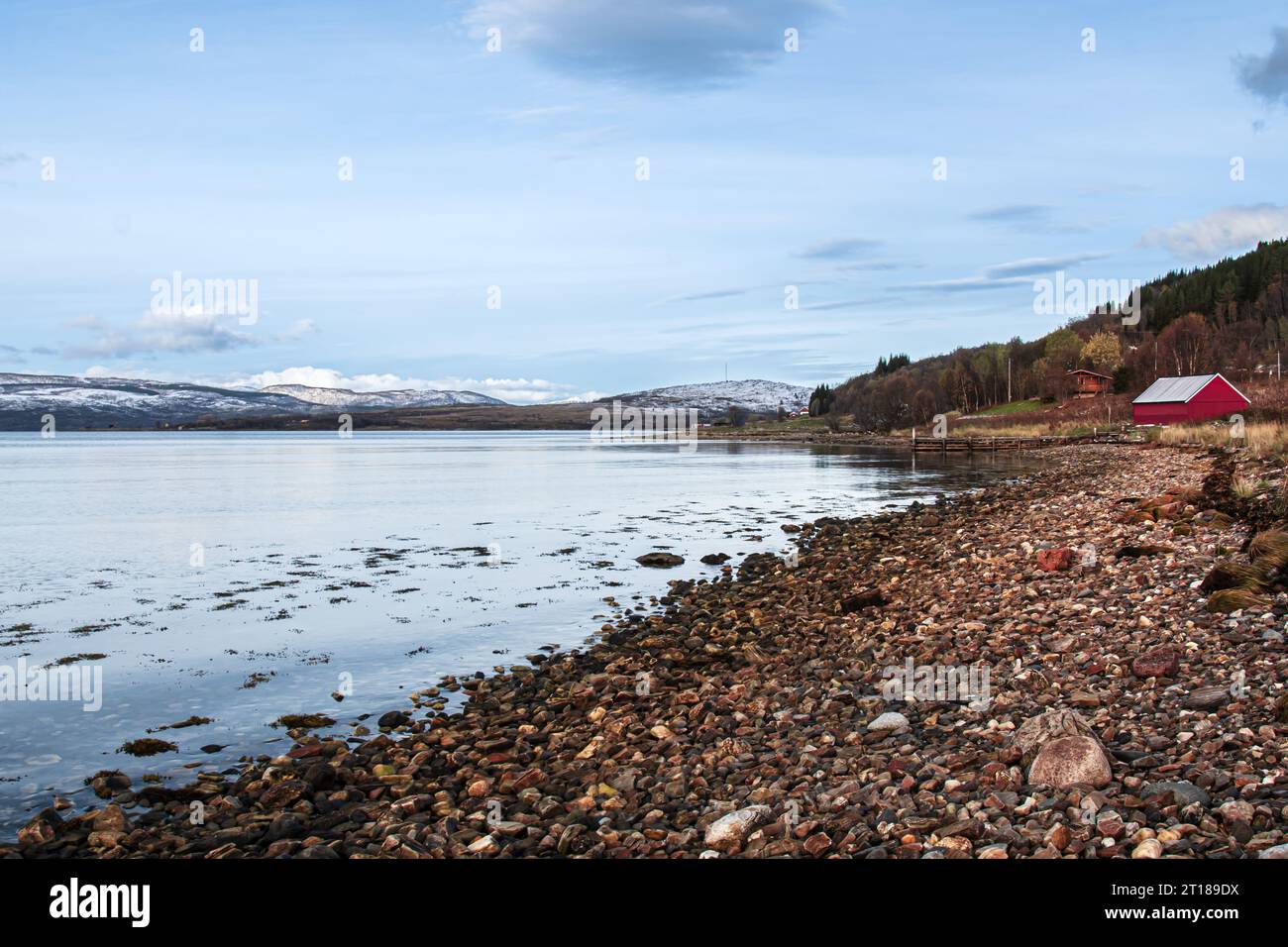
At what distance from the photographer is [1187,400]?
82.7 meters

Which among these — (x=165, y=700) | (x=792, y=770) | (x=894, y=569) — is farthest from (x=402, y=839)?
(x=894, y=569)

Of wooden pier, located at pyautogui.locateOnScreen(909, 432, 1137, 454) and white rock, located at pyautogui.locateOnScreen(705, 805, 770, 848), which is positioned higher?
wooden pier, located at pyautogui.locateOnScreen(909, 432, 1137, 454)

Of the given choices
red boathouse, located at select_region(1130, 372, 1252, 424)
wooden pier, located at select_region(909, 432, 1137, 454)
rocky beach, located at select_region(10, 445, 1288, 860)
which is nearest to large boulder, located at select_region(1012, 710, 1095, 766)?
rocky beach, located at select_region(10, 445, 1288, 860)

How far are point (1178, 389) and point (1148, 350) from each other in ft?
198

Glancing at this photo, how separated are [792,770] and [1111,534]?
12.6 metres

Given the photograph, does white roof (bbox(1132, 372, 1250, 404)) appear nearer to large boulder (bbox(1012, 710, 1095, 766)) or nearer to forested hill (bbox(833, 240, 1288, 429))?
forested hill (bbox(833, 240, 1288, 429))

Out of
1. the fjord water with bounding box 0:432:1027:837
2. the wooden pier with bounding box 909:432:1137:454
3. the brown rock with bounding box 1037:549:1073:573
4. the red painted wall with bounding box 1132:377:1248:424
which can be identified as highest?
the red painted wall with bounding box 1132:377:1248:424

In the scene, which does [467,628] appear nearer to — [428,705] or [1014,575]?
[428,705]

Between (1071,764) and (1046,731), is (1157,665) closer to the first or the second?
(1046,731)

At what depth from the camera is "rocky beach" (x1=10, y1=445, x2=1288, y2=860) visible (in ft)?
20.9

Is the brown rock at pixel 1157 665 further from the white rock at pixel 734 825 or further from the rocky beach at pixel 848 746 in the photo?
the white rock at pixel 734 825

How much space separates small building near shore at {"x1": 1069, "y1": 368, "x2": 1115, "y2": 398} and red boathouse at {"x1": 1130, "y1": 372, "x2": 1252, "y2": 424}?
40.1 metres

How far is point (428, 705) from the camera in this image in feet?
40.6

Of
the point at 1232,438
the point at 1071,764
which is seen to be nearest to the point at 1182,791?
the point at 1071,764
